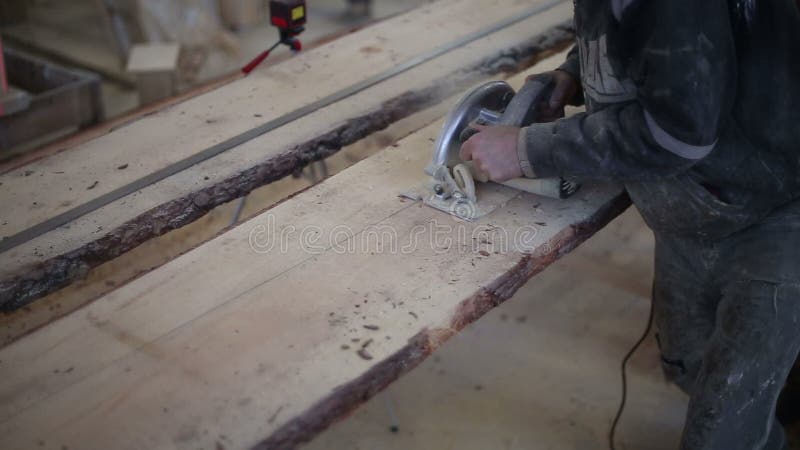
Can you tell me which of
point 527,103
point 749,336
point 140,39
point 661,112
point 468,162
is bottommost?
point 140,39

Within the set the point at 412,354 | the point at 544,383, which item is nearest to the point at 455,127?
A: the point at 412,354

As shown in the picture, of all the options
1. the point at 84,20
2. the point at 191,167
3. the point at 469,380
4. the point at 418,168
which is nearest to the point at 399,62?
the point at 418,168

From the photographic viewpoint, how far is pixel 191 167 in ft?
7.29

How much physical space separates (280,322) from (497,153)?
649 millimetres

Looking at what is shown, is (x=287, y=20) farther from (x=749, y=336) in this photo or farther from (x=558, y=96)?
(x=749, y=336)

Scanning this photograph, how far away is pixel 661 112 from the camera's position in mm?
1647

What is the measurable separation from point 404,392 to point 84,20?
4377 millimetres

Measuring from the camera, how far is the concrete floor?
270 cm

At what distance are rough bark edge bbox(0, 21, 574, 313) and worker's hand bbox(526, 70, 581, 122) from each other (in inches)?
21.1

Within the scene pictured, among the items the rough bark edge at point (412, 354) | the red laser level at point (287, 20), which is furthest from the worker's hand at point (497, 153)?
the red laser level at point (287, 20)

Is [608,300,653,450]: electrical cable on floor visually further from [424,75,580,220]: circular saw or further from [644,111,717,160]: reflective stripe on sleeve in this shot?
[644,111,717,160]: reflective stripe on sleeve

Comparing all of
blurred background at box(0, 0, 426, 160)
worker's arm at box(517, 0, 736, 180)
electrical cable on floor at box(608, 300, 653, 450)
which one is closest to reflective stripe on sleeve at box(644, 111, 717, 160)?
worker's arm at box(517, 0, 736, 180)

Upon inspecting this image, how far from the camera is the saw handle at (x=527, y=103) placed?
2.02 m

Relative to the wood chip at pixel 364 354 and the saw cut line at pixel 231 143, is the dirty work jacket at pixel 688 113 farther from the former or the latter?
the saw cut line at pixel 231 143
